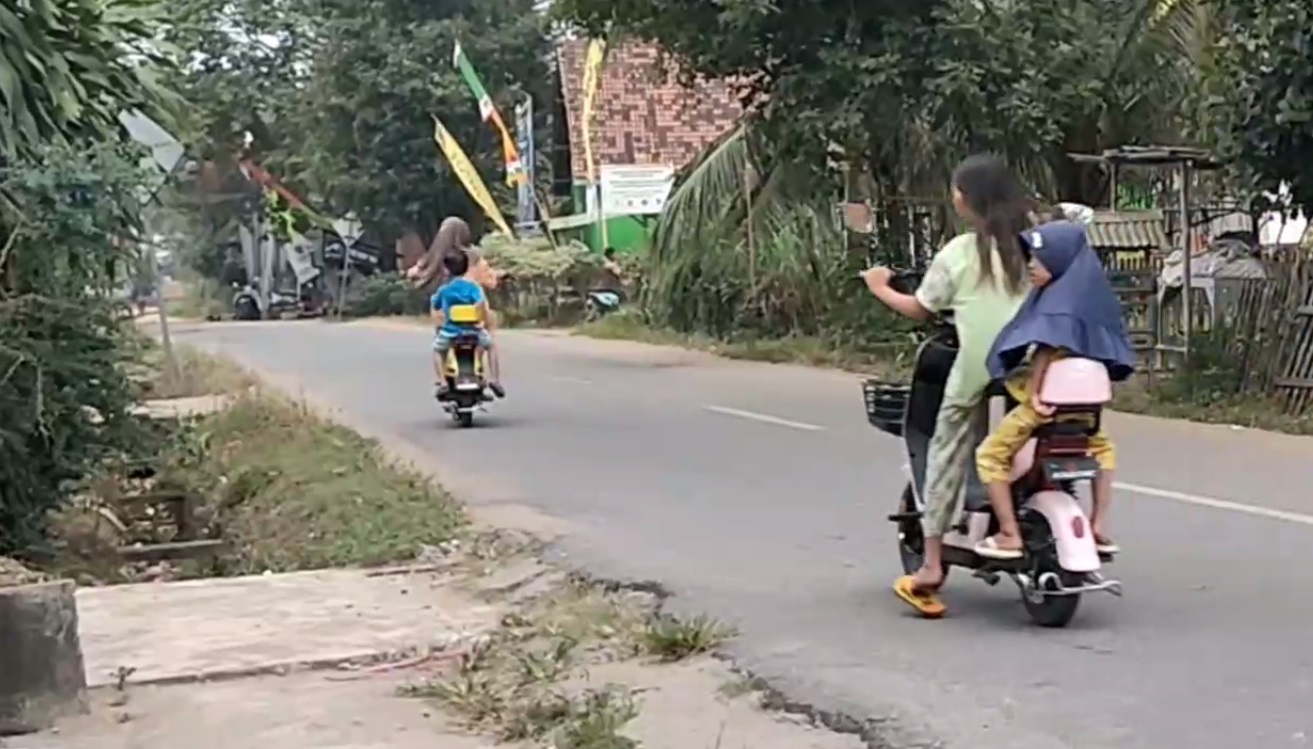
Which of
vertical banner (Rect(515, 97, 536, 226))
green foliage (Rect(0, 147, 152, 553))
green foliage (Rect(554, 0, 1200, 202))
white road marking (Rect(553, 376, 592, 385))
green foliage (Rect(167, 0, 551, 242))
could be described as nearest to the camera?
green foliage (Rect(0, 147, 152, 553))

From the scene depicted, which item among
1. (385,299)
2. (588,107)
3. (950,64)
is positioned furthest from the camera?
(385,299)

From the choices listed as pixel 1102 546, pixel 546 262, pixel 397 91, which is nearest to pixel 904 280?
pixel 1102 546

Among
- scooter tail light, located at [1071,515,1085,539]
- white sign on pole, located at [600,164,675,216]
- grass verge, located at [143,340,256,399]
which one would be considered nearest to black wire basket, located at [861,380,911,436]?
scooter tail light, located at [1071,515,1085,539]

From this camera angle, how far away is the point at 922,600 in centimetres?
780

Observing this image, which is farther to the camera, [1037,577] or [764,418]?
[764,418]

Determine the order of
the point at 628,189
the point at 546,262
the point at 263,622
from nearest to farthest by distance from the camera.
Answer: the point at 263,622
the point at 546,262
the point at 628,189

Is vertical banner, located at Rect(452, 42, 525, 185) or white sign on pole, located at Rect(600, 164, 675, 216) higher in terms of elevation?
vertical banner, located at Rect(452, 42, 525, 185)

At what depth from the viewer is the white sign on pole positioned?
4544cm

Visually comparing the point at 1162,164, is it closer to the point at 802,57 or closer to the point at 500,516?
the point at 802,57

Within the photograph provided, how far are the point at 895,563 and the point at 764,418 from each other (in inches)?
299

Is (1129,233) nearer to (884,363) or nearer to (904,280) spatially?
(884,363)

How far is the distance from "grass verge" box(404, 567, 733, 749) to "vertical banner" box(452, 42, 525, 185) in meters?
40.1

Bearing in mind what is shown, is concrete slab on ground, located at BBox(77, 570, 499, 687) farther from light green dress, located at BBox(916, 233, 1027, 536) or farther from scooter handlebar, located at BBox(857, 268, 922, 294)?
scooter handlebar, located at BBox(857, 268, 922, 294)

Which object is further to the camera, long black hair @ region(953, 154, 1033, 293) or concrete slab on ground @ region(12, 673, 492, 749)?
long black hair @ region(953, 154, 1033, 293)
